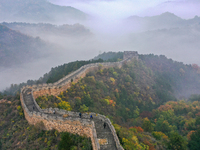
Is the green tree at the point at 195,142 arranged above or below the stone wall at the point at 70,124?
below

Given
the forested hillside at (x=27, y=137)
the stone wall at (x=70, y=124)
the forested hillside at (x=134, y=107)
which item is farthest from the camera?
the forested hillside at (x=134, y=107)

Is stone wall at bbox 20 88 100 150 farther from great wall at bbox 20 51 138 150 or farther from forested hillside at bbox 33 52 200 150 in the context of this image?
forested hillside at bbox 33 52 200 150

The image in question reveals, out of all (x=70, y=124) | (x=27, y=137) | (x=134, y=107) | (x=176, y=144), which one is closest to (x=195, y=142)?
(x=176, y=144)

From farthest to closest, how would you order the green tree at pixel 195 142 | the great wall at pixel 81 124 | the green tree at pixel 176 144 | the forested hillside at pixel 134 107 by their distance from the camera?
the green tree at pixel 195 142 → the forested hillside at pixel 134 107 → the green tree at pixel 176 144 → the great wall at pixel 81 124

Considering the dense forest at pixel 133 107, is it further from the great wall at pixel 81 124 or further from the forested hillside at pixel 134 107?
the great wall at pixel 81 124

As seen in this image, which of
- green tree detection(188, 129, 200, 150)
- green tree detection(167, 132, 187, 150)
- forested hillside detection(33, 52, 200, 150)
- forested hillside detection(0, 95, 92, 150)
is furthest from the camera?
green tree detection(188, 129, 200, 150)

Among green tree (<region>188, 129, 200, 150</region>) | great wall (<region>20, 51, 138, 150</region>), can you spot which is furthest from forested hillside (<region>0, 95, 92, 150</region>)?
green tree (<region>188, 129, 200, 150</region>)

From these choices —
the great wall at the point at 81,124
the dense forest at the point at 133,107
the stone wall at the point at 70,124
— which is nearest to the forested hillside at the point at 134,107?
the dense forest at the point at 133,107

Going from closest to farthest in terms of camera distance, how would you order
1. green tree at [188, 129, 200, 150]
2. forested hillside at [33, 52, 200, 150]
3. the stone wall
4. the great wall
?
the great wall, the stone wall, forested hillside at [33, 52, 200, 150], green tree at [188, 129, 200, 150]

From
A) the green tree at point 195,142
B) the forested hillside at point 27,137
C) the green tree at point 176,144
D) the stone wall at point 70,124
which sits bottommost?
the green tree at point 195,142

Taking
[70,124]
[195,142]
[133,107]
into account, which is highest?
[70,124]

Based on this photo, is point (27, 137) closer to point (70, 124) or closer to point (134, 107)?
point (70, 124)

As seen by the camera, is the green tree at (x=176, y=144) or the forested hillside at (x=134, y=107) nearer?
the green tree at (x=176, y=144)
